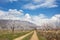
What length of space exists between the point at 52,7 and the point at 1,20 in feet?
5.98

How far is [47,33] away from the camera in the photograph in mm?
4121

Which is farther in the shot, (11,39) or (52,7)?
(52,7)

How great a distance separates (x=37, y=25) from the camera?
412cm

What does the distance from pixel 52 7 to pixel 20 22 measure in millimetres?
1248

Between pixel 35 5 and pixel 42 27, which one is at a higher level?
pixel 35 5

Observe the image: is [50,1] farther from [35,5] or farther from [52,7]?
[35,5]

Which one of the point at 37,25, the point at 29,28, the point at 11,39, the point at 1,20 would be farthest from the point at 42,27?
the point at 1,20

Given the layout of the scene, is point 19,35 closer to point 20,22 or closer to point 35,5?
point 20,22

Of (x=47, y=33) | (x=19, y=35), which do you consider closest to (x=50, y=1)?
(x=47, y=33)

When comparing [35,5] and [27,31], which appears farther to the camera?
[35,5]

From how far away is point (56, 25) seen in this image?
4168 mm

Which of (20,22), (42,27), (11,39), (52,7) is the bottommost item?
(11,39)

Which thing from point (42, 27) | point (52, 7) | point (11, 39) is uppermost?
point (52, 7)

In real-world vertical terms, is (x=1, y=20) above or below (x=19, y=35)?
above
